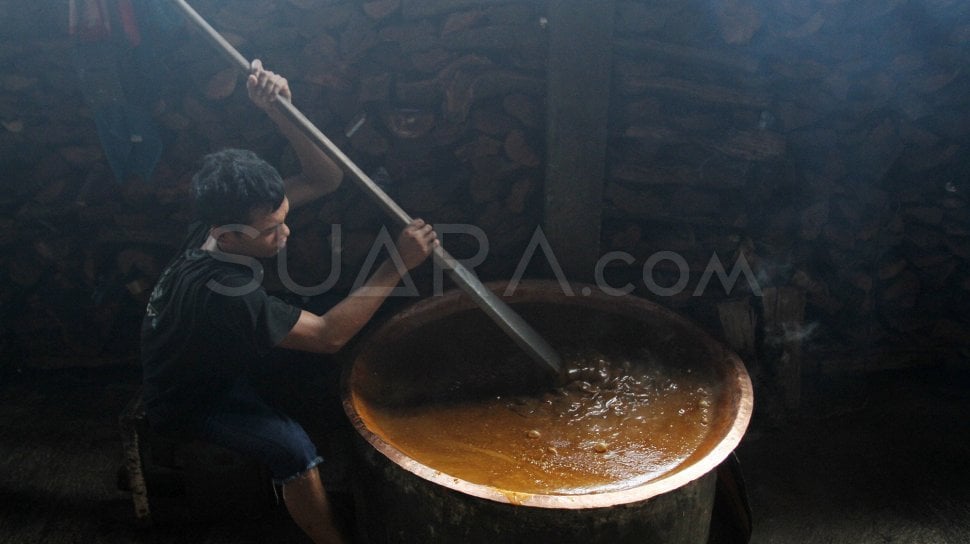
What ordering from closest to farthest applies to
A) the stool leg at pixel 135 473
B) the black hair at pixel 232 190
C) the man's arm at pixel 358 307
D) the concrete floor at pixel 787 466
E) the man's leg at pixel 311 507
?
the black hair at pixel 232 190 < the man's arm at pixel 358 307 < the man's leg at pixel 311 507 < the stool leg at pixel 135 473 < the concrete floor at pixel 787 466

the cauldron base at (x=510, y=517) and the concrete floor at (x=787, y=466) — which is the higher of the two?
the cauldron base at (x=510, y=517)

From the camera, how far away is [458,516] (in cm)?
234

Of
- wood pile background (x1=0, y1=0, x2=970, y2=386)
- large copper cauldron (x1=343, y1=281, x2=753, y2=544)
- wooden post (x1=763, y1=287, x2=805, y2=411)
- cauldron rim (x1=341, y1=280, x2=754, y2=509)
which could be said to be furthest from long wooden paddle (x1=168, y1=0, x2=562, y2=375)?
wooden post (x1=763, y1=287, x2=805, y2=411)

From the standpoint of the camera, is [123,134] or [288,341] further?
[123,134]

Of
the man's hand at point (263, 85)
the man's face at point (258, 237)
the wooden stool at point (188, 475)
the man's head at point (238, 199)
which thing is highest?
the man's hand at point (263, 85)

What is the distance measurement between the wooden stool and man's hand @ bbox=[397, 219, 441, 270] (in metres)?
1.11

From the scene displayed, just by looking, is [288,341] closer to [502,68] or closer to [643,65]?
[502,68]

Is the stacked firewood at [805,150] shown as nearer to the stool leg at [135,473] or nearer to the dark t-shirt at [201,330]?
the dark t-shirt at [201,330]

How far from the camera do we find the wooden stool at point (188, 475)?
2.99 m

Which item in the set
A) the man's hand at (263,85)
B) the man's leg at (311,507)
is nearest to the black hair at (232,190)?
the man's hand at (263,85)

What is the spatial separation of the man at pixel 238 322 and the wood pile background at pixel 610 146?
72 cm

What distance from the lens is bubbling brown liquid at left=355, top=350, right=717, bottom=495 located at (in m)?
2.53

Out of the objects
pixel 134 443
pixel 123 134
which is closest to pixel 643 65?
pixel 123 134

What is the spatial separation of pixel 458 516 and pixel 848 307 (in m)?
2.66
